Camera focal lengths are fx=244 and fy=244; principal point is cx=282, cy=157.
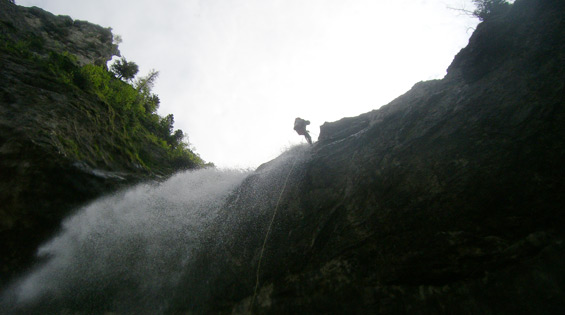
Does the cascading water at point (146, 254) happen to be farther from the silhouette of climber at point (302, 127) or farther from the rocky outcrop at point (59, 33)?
the rocky outcrop at point (59, 33)

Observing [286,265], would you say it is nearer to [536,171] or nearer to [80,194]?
[536,171]

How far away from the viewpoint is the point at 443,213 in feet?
13.7

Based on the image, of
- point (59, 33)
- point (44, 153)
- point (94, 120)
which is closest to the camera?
point (44, 153)

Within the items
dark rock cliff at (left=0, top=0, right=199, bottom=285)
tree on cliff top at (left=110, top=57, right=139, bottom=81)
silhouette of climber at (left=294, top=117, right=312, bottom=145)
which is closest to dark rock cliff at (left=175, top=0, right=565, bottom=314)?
dark rock cliff at (left=0, top=0, right=199, bottom=285)

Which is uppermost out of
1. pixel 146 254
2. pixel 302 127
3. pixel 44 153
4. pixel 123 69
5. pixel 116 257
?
pixel 123 69

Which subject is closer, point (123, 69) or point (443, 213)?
point (443, 213)

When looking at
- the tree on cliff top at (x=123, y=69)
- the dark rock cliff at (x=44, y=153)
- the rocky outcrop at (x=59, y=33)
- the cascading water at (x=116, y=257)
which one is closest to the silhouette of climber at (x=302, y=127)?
the cascading water at (x=116, y=257)

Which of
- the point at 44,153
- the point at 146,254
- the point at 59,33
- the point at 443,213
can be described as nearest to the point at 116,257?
the point at 146,254

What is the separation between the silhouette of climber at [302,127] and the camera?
10.7m

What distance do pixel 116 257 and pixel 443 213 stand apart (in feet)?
24.9

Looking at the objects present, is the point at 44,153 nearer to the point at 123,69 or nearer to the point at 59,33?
the point at 59,33

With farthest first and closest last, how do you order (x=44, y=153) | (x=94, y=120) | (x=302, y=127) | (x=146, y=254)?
(x=302, y=127), (x=94, y=120), (x=146, y=254), (x=44, y=153)

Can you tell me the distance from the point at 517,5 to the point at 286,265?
712 centimetres

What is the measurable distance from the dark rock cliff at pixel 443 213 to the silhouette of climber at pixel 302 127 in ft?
15.5
